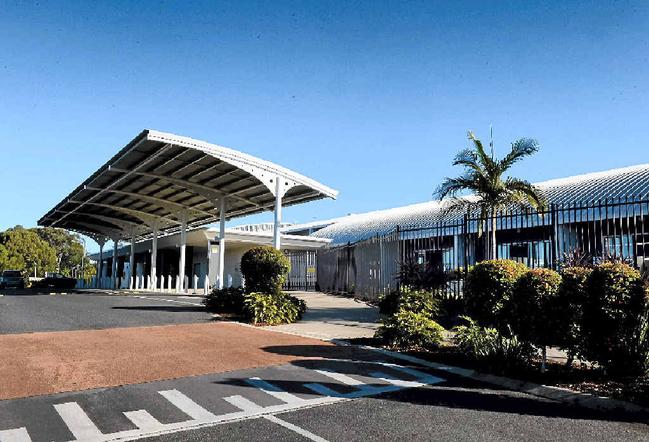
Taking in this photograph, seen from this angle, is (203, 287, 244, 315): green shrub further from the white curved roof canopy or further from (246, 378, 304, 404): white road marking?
(246, 378, 304, 404): white road marking

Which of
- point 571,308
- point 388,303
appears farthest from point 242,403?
point 388,303

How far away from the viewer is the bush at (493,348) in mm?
8547

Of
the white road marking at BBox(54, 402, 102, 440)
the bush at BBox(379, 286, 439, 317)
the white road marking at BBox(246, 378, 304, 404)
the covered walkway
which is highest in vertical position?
the covered walkway

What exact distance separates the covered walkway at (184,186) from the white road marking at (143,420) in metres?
14.8

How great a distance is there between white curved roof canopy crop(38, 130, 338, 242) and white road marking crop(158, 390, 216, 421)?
14.1 meters

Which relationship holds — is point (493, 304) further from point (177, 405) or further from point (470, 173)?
point (470, 173)

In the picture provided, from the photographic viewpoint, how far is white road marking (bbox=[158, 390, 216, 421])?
242 inches

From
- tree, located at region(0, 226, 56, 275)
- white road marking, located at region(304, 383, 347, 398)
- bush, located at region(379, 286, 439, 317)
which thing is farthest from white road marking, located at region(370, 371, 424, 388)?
tree, located at region(0, 226, 56, 275)

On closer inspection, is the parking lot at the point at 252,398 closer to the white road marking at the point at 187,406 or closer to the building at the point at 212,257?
the white road marking at the point at 187,406

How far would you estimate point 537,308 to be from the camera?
8.12 meters

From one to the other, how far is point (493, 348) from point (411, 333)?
2.24 m

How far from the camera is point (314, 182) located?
971 inches

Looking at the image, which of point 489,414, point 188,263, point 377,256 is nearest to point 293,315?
point 377,256

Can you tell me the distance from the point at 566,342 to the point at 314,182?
57.8 ft
